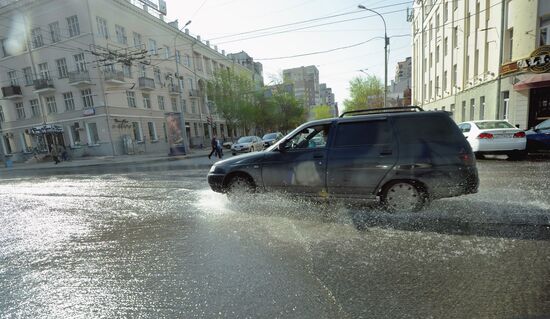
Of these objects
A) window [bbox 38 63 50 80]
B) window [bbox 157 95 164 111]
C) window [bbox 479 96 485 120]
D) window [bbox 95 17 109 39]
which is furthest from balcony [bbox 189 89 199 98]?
window [bbox 479 96 485 120]

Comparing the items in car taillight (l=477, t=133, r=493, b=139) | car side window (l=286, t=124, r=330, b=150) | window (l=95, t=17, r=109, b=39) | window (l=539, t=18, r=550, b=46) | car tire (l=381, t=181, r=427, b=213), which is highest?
window (l=95, t=17, r=109, b=39)

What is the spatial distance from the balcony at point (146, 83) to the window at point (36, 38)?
1052 cm

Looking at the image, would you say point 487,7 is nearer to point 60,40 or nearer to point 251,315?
point 251,315

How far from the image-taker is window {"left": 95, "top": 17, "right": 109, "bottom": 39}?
86.8 feet

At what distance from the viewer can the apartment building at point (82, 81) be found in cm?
2611

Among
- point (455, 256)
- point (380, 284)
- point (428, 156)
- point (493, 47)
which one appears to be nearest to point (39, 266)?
point (380, 284)

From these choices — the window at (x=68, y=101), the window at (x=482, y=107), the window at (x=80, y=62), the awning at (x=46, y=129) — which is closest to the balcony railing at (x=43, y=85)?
the window at (x=68, y=101)

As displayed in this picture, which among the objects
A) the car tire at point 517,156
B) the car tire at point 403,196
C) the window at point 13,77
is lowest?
the car tire at point 517,156

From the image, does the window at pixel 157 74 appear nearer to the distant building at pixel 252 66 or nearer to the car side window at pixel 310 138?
the distant building at pixel 252 66

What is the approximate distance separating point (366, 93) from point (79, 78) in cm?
4329

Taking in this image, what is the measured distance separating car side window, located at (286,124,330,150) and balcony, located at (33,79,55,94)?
34137 mm

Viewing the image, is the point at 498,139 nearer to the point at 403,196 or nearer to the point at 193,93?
the point at 403,196

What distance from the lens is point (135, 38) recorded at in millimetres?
31641

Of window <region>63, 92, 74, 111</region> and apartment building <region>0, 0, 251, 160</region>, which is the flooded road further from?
window <region>63, 92, 74, 111</region>
